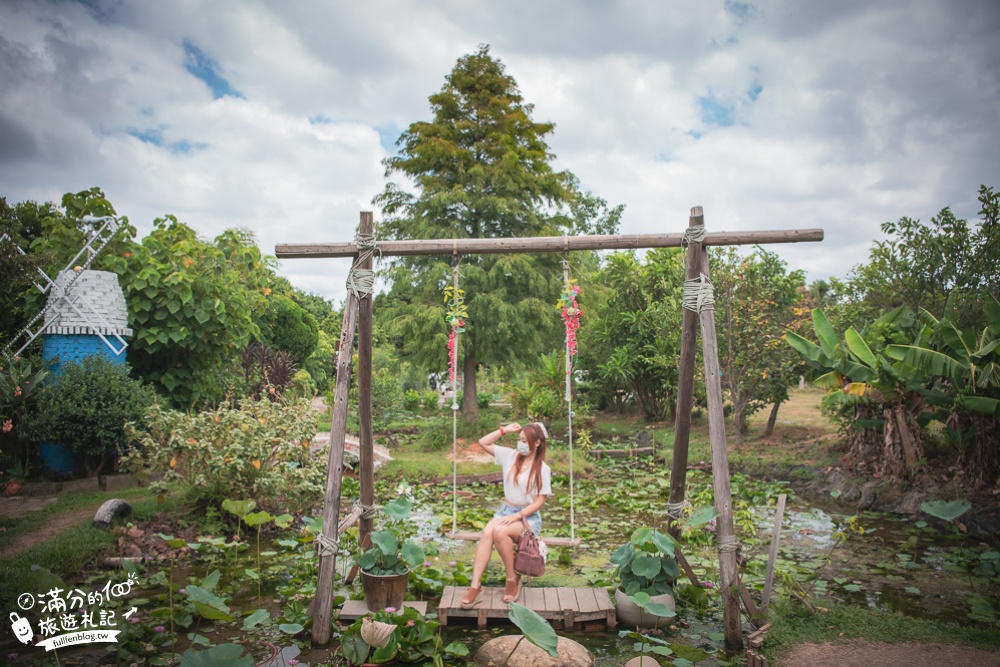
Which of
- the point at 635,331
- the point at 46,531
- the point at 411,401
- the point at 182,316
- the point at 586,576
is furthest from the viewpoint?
the point at 411,401

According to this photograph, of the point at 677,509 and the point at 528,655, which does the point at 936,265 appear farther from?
the point at 528,655

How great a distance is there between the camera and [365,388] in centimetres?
512

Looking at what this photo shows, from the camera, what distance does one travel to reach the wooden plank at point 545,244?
4.84 m

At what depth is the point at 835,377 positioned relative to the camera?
28.0 feet

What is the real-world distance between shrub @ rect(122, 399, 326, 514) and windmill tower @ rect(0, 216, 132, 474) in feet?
6.96

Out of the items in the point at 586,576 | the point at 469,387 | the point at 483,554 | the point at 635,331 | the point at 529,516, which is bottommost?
the point at 586,576

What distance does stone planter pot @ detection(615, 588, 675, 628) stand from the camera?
14.5 ft

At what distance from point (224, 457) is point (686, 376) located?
182 inches

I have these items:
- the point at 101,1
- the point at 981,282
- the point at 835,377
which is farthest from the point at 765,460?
the point at 101,1

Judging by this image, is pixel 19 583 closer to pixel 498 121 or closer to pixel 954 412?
pixel 954 412

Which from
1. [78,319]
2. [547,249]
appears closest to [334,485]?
[547,249]

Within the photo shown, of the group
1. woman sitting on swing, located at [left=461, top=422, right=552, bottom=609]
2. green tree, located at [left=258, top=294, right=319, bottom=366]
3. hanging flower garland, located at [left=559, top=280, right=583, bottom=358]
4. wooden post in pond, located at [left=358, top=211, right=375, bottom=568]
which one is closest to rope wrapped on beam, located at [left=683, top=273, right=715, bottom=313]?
hanging flower garland, located at [left=559, top=280, right=583, bottom=358]

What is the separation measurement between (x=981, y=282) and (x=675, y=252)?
6.95m

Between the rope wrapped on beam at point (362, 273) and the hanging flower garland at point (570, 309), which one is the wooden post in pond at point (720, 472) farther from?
the rope wrapped on beam at point (362, 273)
